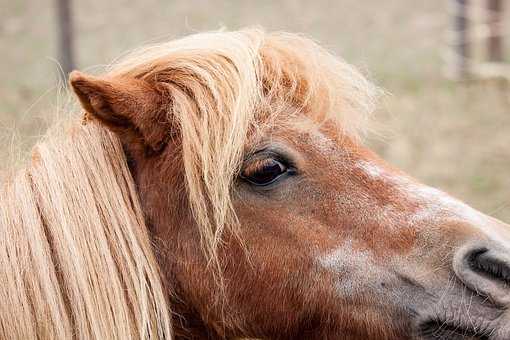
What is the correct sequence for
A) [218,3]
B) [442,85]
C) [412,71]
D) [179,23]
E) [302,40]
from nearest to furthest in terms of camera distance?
[302,40]
[442,85]
[412,71]
[179,23]
[218,3]

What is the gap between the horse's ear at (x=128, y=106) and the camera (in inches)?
96.1

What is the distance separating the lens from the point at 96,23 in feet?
46.5

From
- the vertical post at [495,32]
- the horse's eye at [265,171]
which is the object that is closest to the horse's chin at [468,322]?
the horse's eye at [265,171]

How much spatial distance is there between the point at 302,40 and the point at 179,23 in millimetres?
11144

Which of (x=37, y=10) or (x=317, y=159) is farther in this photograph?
(x=37, y=10)

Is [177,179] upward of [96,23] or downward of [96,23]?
downward

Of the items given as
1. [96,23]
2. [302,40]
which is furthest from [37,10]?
[302,40]

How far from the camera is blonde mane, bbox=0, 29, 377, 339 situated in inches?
99.7

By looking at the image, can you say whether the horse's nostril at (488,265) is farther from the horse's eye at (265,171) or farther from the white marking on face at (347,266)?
the horse's eye at (265,171)

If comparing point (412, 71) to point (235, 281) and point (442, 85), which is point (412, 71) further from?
point (235, 281)

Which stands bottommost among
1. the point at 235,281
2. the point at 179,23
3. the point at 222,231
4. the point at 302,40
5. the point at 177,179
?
the point at 235,281

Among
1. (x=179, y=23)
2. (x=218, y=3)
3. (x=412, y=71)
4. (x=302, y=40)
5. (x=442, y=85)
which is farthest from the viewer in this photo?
(x=218, y=3)

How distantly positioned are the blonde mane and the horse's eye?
0.06 m

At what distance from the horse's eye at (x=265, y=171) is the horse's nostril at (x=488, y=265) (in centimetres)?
65
